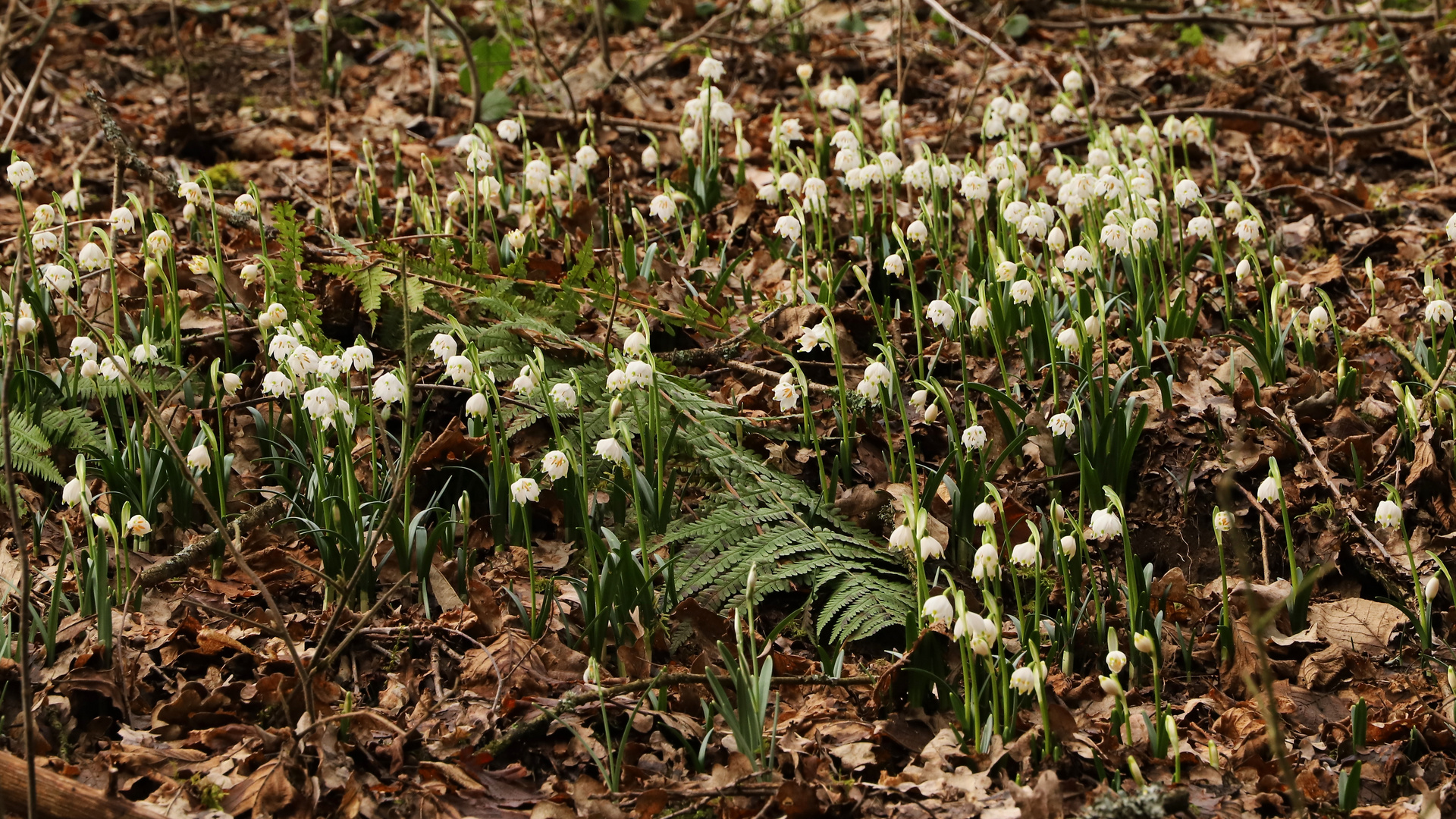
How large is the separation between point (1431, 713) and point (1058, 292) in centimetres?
182

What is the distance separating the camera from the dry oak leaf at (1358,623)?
274cm

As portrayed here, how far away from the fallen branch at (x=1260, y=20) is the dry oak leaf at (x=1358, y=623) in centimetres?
404

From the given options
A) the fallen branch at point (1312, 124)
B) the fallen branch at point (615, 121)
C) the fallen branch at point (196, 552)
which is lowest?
the fallen branch at point (196, 552)

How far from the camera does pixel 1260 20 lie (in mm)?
6621

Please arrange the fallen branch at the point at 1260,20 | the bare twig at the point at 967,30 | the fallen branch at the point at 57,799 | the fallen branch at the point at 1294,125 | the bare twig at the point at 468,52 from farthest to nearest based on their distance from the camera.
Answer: the fallen branch at the point at 1260,20 < the bare twig at the point at 967,30 < the fallen branch at the point at 1294,125 < the bare twig at the point at 468,52 < the fallen branch at the point at 57,799

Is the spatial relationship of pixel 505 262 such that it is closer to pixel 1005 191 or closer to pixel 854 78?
pixel 1005 191

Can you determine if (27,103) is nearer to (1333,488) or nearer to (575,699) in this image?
(575,699)

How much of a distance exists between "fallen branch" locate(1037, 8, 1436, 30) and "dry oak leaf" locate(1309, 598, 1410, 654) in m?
4.04

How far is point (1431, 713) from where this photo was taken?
242 cm

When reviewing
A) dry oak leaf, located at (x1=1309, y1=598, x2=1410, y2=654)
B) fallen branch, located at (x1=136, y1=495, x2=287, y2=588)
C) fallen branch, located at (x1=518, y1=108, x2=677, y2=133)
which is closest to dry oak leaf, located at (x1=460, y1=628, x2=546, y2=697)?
fallen branch, located at (x1=136, y1=495, x2=287, y2=588)

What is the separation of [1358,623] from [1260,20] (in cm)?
494

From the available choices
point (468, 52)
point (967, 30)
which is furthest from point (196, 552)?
point (967, 30)

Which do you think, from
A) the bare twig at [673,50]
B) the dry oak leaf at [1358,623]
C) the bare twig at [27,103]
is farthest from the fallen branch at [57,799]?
the bare twig at [673,50]

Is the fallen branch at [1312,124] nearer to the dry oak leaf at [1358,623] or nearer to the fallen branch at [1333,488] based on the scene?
the fallen branch at [1333,488]
